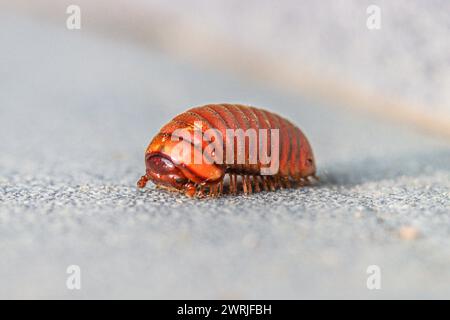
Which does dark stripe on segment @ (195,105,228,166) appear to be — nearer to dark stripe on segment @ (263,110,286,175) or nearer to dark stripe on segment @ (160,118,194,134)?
dark stripe on segment @ (160,118,194,134)

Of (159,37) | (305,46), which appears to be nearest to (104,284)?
(305,46)

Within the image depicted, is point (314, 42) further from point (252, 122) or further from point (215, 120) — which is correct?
point (215, 120)

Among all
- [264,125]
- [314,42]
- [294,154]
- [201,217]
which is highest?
[314,42]

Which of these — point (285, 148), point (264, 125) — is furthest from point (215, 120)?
point (285, 148)

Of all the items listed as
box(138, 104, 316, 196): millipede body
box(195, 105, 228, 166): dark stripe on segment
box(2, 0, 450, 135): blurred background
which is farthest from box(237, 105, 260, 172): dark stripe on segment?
box(2, 0, 450, 135): blurred background
